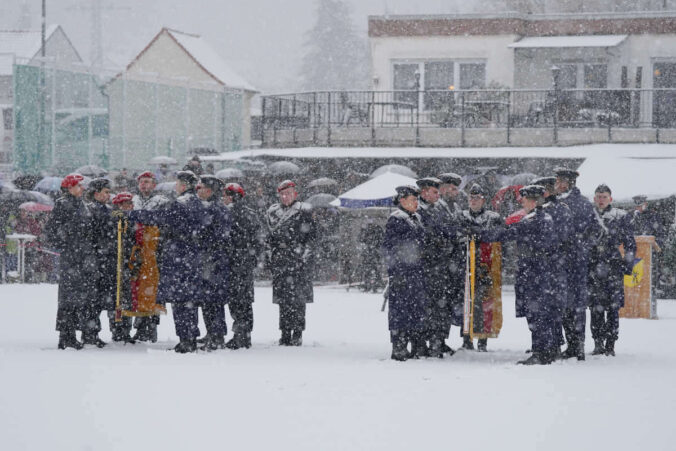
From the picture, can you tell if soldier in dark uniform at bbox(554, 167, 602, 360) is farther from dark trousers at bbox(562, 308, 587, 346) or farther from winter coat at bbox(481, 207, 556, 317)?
winter coat at bbox(481, 207, 556, 317)

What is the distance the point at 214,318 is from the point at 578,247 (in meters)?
3.85

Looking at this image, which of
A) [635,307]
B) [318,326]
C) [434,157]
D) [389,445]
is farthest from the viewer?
[434,157]

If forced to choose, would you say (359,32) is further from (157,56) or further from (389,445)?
(389,445)

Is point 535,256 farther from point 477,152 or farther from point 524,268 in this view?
point 477,152

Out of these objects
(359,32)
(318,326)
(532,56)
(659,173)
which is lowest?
(318,326)

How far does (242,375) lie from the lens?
1031cm

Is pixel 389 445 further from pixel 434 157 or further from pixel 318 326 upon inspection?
pixel 434 157

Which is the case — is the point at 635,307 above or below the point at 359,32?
below

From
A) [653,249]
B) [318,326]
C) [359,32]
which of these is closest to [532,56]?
[653,249]

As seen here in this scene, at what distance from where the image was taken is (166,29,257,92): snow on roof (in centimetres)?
5550

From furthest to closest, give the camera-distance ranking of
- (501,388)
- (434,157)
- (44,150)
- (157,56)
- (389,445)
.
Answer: (157,56)
(44,150)
(434,157)
(501,388)
(389,445)

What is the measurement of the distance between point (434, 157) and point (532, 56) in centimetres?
696

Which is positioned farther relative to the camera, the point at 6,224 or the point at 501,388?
the point at 6,224

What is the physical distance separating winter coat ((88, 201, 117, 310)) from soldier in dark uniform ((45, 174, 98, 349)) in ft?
0.44
